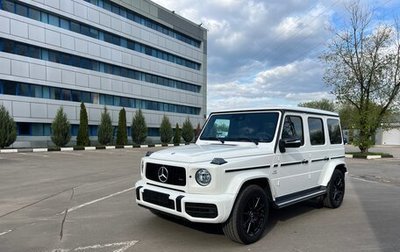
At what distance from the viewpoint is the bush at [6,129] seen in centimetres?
2973

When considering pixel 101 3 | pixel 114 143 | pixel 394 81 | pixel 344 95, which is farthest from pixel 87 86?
→ pixel 394 81

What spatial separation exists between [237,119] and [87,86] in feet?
120

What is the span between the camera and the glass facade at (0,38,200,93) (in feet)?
111

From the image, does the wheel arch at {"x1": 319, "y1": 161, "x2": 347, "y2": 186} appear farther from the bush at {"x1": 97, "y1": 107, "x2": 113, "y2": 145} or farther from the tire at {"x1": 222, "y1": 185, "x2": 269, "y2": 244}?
the bush at {"x1": 97, "y1": 107, "x2": 113, "y2": 145}

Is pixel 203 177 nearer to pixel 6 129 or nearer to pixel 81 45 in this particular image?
pixel 6 129

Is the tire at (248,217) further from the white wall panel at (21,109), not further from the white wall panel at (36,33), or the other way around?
the white wall panel at (36,33)

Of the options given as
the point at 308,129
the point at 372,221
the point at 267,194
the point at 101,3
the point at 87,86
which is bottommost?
the point at 372,221

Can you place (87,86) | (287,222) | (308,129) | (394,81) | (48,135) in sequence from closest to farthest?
(287,222) → (308,129) → (394,81) → (48,135) → (87,86)

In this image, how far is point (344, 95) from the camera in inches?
1073

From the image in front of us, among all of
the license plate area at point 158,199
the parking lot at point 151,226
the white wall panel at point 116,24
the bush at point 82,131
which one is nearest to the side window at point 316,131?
the parking lot at point 151,226

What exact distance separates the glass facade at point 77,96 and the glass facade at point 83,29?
623 cm

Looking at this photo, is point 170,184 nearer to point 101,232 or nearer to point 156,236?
point 156,236

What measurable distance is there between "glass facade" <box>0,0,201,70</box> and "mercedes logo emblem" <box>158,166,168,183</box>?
1303 inches

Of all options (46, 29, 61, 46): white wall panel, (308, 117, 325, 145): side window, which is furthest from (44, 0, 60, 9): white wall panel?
(308, 117, 325, 145): side window
